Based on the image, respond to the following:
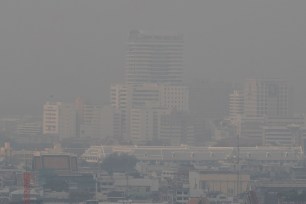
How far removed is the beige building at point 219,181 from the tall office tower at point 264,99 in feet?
102

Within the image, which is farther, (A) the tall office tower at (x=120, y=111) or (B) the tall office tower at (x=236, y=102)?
(B) the tall office tower at (x=236, y=102)

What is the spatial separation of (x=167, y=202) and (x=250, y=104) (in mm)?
43355

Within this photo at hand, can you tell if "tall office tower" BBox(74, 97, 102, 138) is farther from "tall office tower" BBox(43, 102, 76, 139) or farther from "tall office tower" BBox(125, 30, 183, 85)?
"tall office tower" BBox(125, 30, 183, 85)

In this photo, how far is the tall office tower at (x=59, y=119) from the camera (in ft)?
260

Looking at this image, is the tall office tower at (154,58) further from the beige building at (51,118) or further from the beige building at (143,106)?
the beige building at (51,118)

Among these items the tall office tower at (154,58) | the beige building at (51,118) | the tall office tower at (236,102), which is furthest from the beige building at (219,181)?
the tall office tower at (154,58)

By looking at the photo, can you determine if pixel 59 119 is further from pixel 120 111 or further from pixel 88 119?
pixel 120 111

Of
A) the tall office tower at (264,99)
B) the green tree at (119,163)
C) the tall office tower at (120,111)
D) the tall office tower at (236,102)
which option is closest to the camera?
the green tree at (119,163)

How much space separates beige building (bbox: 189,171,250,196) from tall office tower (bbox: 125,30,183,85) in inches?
1524

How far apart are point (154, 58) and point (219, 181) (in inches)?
1743

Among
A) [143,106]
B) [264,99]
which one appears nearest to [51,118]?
[143,106]

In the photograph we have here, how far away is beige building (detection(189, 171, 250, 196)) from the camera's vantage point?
47.2 meters

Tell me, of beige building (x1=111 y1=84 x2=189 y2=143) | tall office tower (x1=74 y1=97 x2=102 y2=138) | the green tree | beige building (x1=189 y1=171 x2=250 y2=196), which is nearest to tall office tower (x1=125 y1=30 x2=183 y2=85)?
beige building (x1=111 y1=84 x2=189 y2=143)

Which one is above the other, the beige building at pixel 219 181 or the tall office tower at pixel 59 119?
the tall office tower at pixel 59 119
